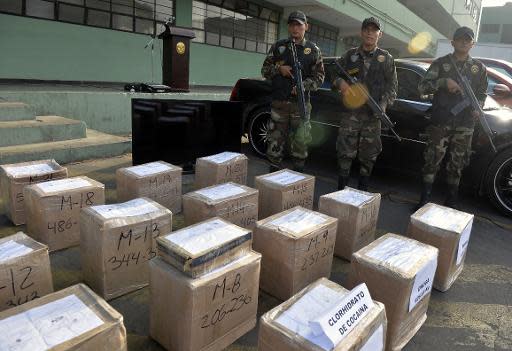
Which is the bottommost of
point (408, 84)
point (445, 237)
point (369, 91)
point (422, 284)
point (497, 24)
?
point (422, 284)

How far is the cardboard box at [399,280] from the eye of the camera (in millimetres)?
1838

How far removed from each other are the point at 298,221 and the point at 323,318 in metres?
1.00

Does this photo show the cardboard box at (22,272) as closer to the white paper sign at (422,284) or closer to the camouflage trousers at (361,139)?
the white paper sign at (422,284)

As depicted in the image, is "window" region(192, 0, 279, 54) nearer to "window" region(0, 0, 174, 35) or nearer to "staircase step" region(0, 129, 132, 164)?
"window" region(0, 0, 174, 35)

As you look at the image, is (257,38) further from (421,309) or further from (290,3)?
(421,309)

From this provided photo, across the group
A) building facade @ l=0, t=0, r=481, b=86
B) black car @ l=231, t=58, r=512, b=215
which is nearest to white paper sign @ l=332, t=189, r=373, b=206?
black car @ l=231, t=58, r=512, b=215

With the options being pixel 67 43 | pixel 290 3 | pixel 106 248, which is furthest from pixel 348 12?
pixel 106 248

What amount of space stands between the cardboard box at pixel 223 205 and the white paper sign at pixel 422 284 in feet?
3.99

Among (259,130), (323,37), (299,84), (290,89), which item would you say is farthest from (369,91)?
(323,37)

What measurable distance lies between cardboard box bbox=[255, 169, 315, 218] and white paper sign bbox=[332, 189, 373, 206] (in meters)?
0.34

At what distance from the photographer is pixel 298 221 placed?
230 centimetres

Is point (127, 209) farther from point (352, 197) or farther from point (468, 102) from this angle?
point (468, 102)

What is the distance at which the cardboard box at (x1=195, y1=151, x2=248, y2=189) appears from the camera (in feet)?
11.3

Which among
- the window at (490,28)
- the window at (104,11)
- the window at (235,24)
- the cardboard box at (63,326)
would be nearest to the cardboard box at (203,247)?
the cardboard box at (63,326)
